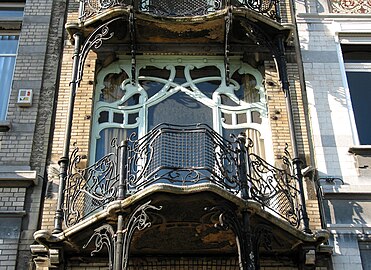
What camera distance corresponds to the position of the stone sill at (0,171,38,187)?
10031mm

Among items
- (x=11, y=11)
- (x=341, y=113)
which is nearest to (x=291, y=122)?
(x=341, y=113)

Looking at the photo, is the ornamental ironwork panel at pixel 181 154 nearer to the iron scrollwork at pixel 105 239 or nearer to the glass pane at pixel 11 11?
the iron scrollwork at pixel 105 239

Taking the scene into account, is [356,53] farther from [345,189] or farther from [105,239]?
[105,239]

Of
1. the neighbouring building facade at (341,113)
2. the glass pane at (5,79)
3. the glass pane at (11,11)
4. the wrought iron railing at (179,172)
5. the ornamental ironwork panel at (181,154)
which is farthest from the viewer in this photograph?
the glass pane at (11,11)

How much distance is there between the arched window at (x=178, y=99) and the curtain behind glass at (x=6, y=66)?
1525mm

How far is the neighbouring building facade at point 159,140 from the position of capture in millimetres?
9047

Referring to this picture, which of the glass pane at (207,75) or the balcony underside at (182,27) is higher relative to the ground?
the balcony underside at (182,27)

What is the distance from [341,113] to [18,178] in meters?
5.25

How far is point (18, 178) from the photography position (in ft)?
32.9

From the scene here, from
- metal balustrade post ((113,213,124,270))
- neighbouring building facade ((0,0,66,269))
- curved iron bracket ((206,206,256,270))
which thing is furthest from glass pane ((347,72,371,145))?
neighbouring building facade ((0,0,66,269))

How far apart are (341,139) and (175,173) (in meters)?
2.81

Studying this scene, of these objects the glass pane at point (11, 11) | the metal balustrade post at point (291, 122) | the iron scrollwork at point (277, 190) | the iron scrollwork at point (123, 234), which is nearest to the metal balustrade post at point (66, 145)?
the iron scrollwork at point (123, 234)

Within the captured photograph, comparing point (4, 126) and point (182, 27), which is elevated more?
point (182, 27)

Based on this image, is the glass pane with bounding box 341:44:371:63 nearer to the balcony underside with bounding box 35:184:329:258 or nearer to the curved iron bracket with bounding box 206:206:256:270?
the balcony underside with bounding box 35:184:329:258
